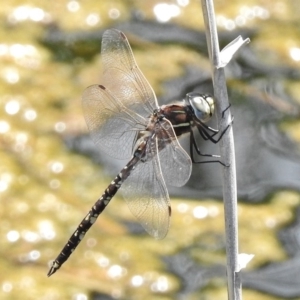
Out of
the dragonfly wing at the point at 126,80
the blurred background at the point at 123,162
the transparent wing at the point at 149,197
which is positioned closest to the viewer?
the transparent wing at the point at 149,197

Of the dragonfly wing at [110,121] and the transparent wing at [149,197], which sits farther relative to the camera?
the dragonfly wing at [110,121]

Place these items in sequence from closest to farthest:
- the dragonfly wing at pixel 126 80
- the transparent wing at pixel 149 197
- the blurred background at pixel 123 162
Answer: the transparent wing at pixel 149 197 < the dragonfly wing at pixel 126 80 < the blurred background at pixel 123 162

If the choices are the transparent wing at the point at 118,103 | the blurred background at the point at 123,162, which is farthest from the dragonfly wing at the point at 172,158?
the blurred background at the point at 123,162

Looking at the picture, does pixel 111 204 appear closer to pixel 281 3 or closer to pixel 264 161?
pixel 264 161

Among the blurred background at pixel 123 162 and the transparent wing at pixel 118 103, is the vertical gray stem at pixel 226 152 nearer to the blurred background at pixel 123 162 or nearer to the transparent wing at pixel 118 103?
the transparent wing at pixel 118 103

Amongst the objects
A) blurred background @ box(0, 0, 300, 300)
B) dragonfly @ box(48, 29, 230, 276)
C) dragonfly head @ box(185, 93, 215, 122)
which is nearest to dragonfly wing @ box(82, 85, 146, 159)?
dragonfly @ box(48, 29, 230, 276)

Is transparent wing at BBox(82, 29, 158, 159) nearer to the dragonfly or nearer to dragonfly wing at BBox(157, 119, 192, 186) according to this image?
the dragonfly

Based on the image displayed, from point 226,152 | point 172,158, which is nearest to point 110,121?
point 172,158
